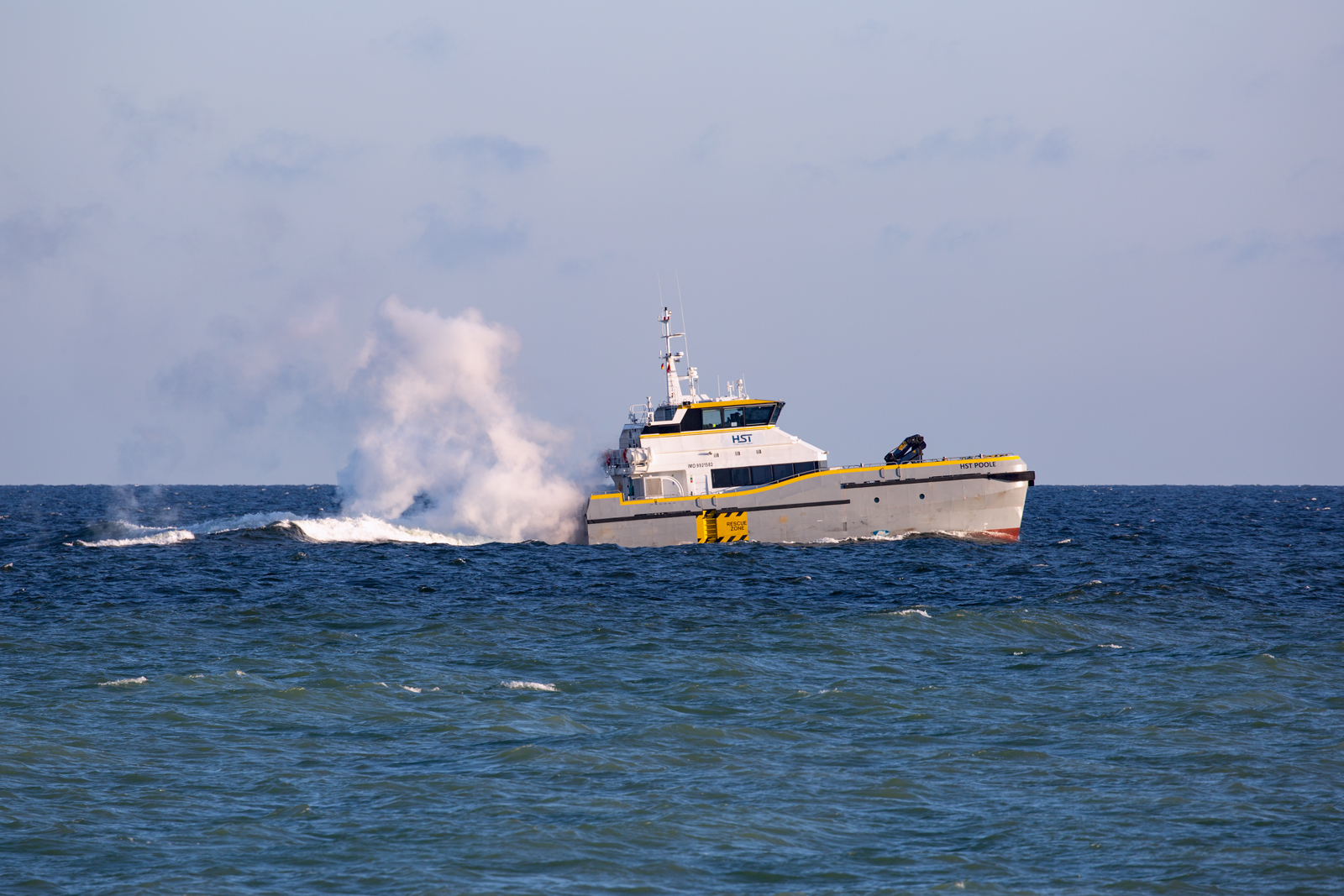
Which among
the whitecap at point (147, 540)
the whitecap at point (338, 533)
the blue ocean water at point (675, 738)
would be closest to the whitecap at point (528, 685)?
the blue ocean water at point (675, 738)

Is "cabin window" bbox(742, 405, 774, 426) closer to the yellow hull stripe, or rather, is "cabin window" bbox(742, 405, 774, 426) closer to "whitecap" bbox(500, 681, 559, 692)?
the yellow hull stripe

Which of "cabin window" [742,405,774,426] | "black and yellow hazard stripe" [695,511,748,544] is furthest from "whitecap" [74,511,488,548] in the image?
"cabin window" [742,405,774,426]

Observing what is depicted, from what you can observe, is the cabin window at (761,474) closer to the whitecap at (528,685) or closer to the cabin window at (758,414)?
the cabin window at (758,414)

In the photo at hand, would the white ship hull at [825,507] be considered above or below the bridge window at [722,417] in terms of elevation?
below

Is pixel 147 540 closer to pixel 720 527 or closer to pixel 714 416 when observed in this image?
pixel 720 527

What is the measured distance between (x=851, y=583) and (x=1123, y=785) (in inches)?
614

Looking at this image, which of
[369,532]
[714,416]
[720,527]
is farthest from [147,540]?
[714,416]

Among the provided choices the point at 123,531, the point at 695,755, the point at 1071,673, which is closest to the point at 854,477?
the point at 1071,673

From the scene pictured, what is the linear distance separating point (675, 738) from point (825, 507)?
22.9 m

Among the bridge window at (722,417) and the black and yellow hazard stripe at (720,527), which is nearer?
the black and yellow hazard stripe at (720,527)

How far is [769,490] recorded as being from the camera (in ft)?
119

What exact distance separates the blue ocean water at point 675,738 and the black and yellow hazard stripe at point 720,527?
8639mm

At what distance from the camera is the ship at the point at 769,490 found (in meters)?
35.8

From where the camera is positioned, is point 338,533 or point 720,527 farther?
point 338,533
